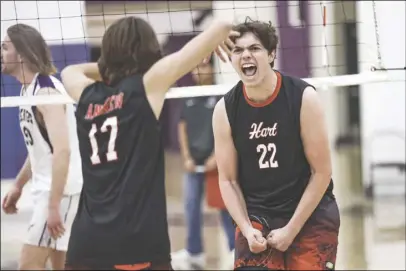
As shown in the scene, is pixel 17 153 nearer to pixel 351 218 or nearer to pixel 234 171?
pixel 234 171

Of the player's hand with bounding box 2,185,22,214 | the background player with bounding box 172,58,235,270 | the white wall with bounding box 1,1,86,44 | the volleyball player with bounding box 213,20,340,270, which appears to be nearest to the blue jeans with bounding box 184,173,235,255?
the background player with bounding box 172,58,235,270

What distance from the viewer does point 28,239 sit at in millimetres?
4863

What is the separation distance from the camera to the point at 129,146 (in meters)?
3.16

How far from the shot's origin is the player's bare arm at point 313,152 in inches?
145

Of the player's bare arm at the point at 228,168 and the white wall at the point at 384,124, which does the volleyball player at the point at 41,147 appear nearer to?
the player's bare arm at the point at 228,168

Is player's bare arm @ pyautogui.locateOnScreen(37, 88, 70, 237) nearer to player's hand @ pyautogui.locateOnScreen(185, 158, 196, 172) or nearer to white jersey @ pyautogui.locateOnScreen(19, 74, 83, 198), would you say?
white jersey @ pyautogui.locateOnScreen(19, 74, 83, 198)

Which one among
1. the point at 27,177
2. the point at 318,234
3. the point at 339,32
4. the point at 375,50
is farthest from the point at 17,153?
the point at 339,32

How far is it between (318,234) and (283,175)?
30cm

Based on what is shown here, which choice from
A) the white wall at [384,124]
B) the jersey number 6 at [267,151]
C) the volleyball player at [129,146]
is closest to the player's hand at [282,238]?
the jersey number 6 at [267,151]

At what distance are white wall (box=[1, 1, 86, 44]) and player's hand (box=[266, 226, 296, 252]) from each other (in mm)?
2628

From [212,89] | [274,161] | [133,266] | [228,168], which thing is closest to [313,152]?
[274,161]

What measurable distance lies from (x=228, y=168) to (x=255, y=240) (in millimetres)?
350

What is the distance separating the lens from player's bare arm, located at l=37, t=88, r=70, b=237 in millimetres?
4543

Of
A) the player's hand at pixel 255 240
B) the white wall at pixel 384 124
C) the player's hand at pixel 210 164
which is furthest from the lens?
the white wall at pixel 384 124
